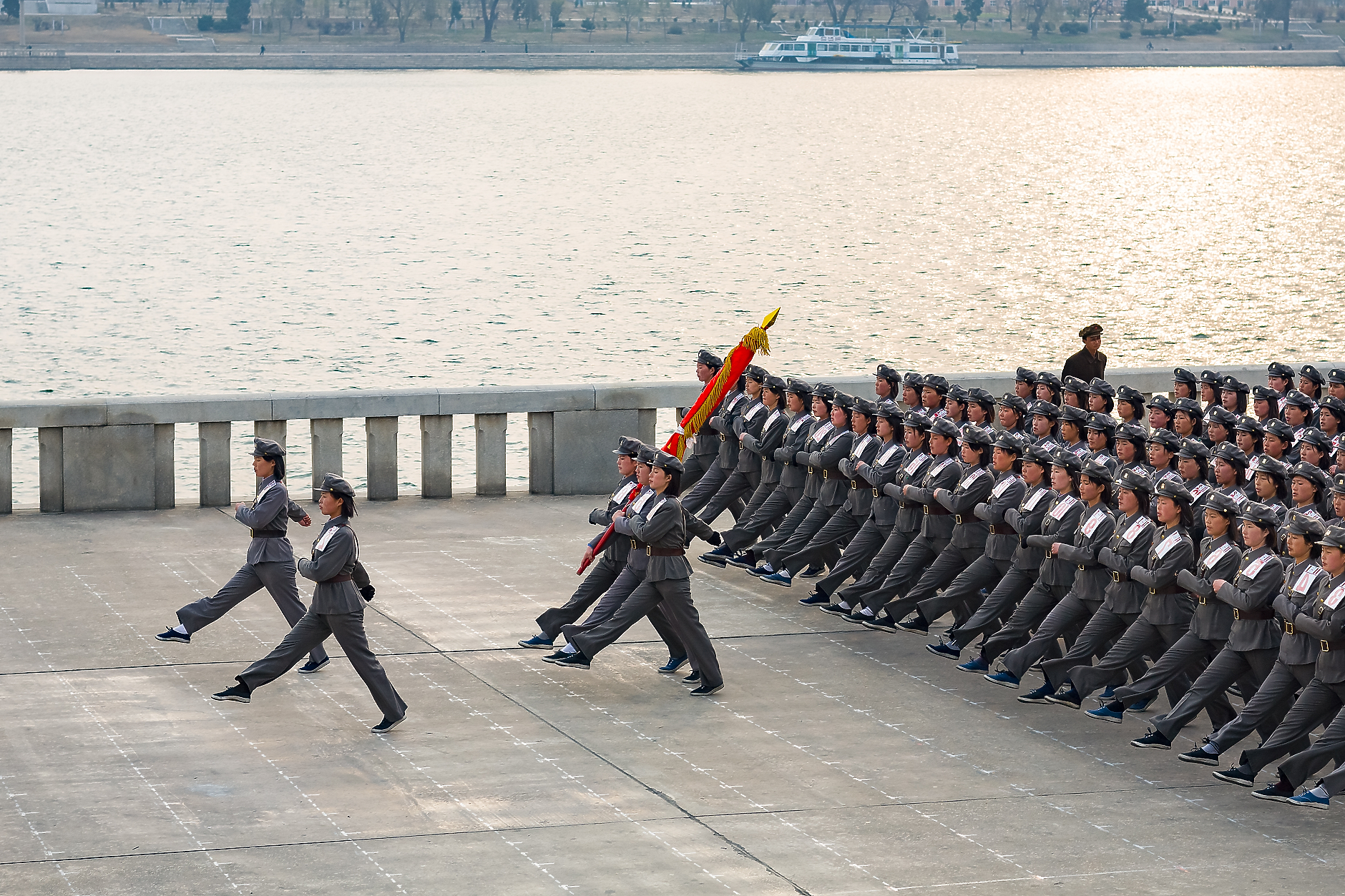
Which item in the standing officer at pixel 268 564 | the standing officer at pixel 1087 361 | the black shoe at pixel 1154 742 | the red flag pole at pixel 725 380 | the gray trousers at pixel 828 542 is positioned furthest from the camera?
the standing officer at pixel 1087 361

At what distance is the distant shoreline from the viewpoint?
152m

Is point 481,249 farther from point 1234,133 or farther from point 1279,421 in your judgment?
point 1234,133

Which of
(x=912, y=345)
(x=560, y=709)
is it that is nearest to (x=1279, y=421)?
(x=560, y=709)

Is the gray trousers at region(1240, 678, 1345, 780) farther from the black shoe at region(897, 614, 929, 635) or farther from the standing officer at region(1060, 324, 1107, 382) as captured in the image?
the standing officer at region(1060, 324, 1107, 382)

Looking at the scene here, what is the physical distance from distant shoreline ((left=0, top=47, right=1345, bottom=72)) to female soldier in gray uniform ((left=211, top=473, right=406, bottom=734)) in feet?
479

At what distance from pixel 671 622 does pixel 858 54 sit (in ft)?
548

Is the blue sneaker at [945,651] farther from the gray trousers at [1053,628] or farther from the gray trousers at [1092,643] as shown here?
the gray trousers at [1092,643]

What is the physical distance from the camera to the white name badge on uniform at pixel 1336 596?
10297mm

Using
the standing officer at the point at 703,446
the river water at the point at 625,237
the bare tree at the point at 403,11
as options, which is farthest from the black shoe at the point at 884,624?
the bare tree at the point at 403,11

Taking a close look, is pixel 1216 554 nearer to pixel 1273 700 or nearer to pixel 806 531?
pixel 1273 700

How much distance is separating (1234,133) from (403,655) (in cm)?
12333

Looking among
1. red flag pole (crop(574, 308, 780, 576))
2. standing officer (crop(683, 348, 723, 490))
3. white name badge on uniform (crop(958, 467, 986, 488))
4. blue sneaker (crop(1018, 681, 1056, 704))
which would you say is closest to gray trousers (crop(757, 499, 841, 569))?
red flag pole (crop(574, 308, 780, 576))

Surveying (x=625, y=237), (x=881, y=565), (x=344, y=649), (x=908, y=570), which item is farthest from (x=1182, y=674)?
(x=625, y=237)

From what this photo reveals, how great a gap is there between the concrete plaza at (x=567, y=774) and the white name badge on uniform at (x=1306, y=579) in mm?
1148
